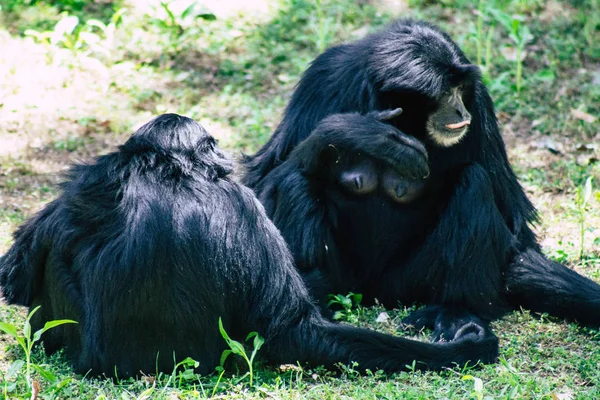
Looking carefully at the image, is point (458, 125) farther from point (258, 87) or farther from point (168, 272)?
point (258, 87)

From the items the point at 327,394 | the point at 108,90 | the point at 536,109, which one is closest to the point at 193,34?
the point at 108,90

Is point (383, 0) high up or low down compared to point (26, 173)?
up

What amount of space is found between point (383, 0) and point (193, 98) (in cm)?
348

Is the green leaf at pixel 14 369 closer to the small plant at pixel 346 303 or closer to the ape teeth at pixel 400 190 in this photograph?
the small plant at pixel 346 303

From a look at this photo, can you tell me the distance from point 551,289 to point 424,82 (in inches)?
73.3

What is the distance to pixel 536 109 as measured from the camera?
10227 millimetres

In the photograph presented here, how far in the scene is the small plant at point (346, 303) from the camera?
21.4 ft

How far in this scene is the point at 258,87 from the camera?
1074 cm

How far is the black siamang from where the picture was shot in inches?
256

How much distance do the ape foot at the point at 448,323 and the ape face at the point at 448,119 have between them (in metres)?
1.30

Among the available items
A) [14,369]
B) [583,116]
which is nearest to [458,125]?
[14,369]

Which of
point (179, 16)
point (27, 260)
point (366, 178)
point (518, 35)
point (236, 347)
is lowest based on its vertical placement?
point (236, 347)

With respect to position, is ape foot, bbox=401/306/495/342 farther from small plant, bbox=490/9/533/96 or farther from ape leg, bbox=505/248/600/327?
small plant, bbox=490/9/533/96

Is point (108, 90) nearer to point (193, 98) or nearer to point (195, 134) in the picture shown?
point (193, 98)
